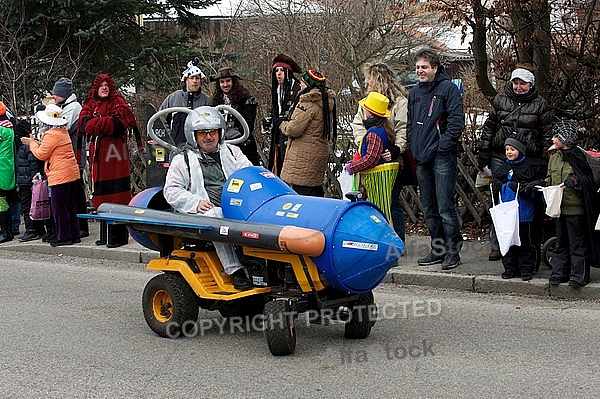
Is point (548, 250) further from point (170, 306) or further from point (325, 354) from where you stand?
point (170, 306)

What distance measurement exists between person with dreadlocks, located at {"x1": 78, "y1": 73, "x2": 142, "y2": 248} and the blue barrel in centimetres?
538

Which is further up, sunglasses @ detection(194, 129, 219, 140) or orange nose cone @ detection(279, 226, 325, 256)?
sunglasses @ detection(194, 129, 219, 140)

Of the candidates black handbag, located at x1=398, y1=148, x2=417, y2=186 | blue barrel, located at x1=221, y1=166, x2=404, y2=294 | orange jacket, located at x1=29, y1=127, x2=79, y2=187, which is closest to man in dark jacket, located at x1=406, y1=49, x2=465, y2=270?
black handbag, located at x1=398, y1=148, x2=417, y2=186

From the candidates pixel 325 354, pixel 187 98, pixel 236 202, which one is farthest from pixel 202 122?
pixel 187 98

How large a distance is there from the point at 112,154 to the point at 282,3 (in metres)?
13.4

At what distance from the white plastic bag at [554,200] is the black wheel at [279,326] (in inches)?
126

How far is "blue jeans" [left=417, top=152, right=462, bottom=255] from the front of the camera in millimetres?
9961

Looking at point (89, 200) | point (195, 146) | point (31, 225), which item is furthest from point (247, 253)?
point (89, 200)

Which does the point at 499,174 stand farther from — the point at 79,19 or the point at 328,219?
the point at 79,19

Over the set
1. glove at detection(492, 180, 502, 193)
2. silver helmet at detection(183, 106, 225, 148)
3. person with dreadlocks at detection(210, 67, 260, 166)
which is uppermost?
person with dreadlocks at detection(210, 67, 260, 166)

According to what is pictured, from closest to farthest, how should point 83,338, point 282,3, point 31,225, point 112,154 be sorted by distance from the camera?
point 83,338
point 112,154
point 31,225
point 282,3

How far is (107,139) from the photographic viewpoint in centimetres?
1226

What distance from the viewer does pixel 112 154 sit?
40.4ft

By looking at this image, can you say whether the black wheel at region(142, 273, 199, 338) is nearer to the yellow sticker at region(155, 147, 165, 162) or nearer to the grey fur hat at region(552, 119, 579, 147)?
the grey fur hat at region(552, 119, 579, 147)
